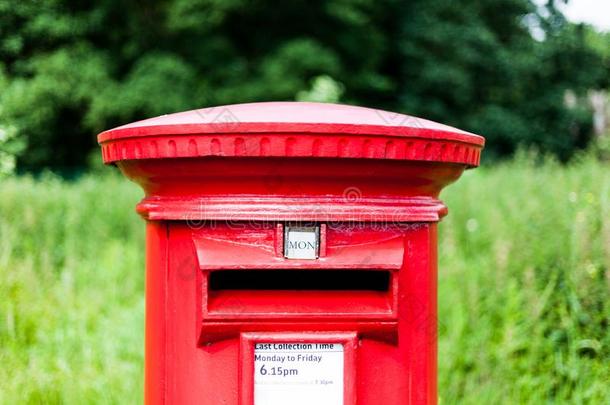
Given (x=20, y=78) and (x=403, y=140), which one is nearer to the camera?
(x=403, y=140)

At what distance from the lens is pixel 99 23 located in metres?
16.6

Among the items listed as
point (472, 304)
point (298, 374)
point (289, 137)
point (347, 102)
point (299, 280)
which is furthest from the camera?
point (347, 102)

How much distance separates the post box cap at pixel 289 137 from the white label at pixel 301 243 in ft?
0.59

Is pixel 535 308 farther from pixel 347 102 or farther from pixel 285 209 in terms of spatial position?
pixel 347 102

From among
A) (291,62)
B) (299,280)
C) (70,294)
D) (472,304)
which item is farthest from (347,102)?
(299,280)

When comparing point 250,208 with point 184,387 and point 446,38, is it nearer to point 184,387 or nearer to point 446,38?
point 184,387

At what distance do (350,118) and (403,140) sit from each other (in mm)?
133

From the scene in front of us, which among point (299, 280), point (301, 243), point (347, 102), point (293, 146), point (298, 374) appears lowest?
point (298, 374)

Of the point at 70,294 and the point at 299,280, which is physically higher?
the point at 299,280

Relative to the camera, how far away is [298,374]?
1593 millimetres

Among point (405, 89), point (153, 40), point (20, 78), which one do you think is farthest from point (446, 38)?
point (20, 78)

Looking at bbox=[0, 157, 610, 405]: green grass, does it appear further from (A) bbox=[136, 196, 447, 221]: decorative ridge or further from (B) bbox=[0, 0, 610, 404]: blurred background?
(A) bbox=[136, 196, 447, 221]: decorative ridge

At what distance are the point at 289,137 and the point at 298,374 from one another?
53 centimetres

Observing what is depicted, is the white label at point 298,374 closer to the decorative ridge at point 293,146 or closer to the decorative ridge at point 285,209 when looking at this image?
the decorative ridge at point 285,209
